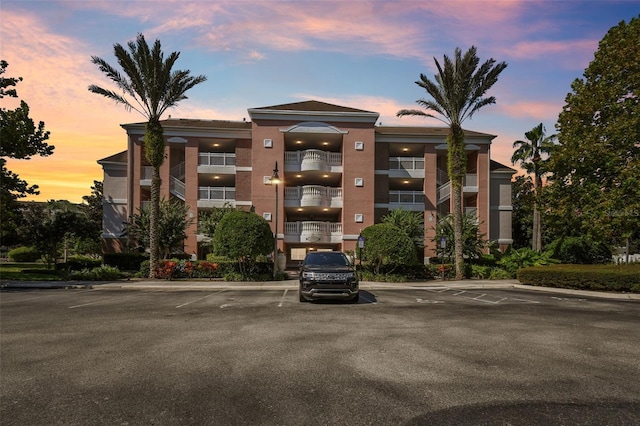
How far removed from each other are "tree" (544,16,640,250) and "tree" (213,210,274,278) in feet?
57.5

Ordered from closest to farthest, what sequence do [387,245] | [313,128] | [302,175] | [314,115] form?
[387,245]
[313,128]
[314,115]
[302,175]

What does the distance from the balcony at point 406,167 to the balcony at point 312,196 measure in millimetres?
5180

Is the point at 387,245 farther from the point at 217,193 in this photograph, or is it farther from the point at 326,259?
the point at 217,193

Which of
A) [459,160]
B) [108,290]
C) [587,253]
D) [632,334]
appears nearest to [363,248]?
[459,160]

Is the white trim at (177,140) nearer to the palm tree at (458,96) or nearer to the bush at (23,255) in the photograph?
the palm tree at (458,96)

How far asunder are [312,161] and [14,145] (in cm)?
1936

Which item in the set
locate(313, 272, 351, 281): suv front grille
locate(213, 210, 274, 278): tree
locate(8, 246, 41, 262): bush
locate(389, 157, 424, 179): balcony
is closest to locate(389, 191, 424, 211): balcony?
locate(389, 157, 424, 179): balcony

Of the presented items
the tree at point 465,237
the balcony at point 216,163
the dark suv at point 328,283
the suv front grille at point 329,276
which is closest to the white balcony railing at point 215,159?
the balcony at point 216,163

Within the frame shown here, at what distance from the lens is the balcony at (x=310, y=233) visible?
3116cm

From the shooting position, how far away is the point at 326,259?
14.4 metres

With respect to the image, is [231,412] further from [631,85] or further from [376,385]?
[631,85]

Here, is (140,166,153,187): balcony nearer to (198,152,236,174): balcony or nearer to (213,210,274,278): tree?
(198,152,236,174): balcony

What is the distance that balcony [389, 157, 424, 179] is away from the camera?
33562 mm

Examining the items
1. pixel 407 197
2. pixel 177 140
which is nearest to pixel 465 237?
pixel 407 197
